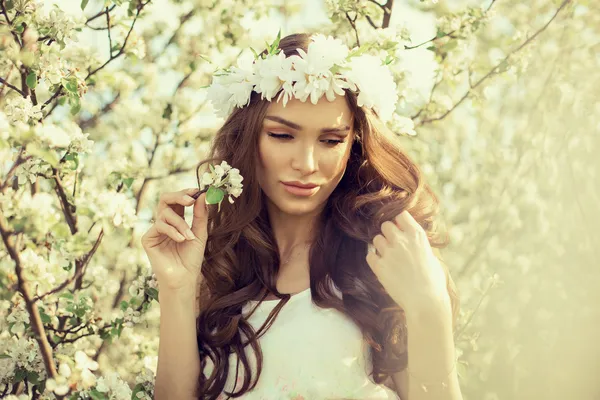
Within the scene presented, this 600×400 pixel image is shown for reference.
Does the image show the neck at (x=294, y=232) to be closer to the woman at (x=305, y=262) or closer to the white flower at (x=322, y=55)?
the woman at (x=305, y=262)

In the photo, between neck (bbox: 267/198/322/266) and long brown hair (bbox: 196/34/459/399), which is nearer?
long brown hair (bbox: 196/34/459/399)

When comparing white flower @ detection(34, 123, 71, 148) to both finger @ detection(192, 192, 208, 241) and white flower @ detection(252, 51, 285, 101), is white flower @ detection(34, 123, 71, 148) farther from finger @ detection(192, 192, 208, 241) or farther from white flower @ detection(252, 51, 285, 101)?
white flower @ detection(252, 51, 285, 101)

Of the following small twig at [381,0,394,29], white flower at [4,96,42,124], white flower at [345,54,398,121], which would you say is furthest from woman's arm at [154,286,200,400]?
small twig at [381,0,394,29]

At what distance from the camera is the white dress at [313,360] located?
2.34 meters

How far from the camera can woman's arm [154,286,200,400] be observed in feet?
8.02

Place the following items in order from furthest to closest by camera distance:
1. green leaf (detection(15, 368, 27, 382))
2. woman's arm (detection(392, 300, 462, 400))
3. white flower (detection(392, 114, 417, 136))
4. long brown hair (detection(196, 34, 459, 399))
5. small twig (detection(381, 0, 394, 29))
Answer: small twig (detection(381, 0, 394, 29)), white flower (detection(392, 114, 417, 136)), green leaf (detection(15, 368, 27, 382)), long brown hair (detection(196, 34, 459, 399)), woman's arm (detection(392, 300, 462, 400))

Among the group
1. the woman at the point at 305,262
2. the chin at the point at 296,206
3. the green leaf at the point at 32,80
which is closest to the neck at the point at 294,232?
the woman at the point at 305,262

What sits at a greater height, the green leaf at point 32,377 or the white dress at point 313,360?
the white dress at point 313,360

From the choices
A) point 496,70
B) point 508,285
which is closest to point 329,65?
point 496,70

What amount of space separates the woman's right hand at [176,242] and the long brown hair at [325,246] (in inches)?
7.6

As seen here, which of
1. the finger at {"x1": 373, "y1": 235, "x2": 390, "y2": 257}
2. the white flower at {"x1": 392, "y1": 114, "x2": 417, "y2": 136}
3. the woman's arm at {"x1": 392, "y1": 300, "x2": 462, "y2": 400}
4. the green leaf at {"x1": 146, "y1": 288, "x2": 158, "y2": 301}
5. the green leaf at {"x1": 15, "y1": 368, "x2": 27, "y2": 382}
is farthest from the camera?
the white flower at {"x1": 392, "y1": 114, "x2": 417, "y2": 136}

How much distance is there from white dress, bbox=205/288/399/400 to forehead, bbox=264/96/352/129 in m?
0.60

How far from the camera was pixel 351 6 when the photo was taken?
3.16 m

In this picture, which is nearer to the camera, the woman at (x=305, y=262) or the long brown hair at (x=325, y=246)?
the woman at (x=305, y=262)
